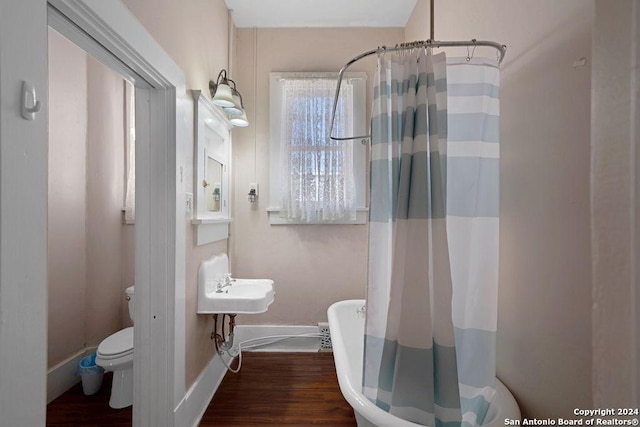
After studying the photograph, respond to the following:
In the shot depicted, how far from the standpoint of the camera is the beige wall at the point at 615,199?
0.47 m

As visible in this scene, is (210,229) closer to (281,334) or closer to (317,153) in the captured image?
(317,153)

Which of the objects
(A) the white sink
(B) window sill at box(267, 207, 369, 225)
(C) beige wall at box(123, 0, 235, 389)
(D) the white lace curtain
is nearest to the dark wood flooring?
(C) beige wall at box(123, 0, 235, 389)

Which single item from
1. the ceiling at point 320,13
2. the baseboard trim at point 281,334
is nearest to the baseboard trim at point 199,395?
the baseboard trim at point 281,334

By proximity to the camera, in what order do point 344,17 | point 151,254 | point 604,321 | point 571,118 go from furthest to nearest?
point 344,17 < point 151,254 < point 571,118 < point 604,321

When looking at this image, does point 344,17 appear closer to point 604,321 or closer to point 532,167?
point 532,167

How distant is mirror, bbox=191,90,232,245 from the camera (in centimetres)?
161

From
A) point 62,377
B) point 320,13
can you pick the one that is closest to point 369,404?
point 62,377

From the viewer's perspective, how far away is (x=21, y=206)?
0.60m

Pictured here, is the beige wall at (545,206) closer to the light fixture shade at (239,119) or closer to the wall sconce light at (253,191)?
the light fixture shade at (239,119)

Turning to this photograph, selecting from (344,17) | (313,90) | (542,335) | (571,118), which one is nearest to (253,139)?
(313,90)

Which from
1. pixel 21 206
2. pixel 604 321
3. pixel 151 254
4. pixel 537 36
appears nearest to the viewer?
pixel 604 321

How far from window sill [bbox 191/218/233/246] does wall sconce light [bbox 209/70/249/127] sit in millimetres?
780

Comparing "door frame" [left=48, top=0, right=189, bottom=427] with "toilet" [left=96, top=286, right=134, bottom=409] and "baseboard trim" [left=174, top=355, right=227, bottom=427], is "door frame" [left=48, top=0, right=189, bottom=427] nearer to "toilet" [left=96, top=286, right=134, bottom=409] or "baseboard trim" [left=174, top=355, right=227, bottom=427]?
"baseboard trim" [left=174, top=355, right=227, bottom=427]

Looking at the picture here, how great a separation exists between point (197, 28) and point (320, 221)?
1594mm
